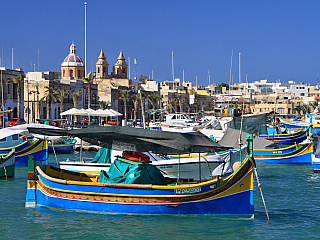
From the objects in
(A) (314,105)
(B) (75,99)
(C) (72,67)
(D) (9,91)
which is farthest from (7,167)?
Answer: (A) (314,105)

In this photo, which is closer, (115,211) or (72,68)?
(115,211)

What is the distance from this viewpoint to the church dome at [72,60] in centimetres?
9832

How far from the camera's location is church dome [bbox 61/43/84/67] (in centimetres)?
9832

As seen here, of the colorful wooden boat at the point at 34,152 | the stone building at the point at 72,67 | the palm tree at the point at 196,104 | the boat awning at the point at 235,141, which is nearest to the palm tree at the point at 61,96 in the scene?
the colorful wooden boat at the point at 34,152

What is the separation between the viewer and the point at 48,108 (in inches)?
2336

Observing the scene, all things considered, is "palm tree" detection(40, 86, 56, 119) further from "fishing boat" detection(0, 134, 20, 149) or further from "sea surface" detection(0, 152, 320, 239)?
"sea surface" detection(0, 152, 320, 239)

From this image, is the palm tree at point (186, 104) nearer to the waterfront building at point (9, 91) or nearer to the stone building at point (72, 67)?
the stone building at point (72, 67)

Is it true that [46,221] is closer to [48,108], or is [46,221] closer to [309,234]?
[309,234]

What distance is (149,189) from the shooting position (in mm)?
15227

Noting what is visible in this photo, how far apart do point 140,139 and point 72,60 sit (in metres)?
85.9

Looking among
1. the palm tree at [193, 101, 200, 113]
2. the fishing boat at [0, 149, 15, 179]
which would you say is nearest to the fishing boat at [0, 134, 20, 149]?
the fishing boat at [0, 149, 15, 179]

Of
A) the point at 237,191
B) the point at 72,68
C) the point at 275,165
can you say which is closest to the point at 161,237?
the point at 237,191

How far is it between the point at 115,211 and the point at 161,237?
2.23 meters

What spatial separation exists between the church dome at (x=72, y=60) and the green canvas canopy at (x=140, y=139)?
3259 inches
